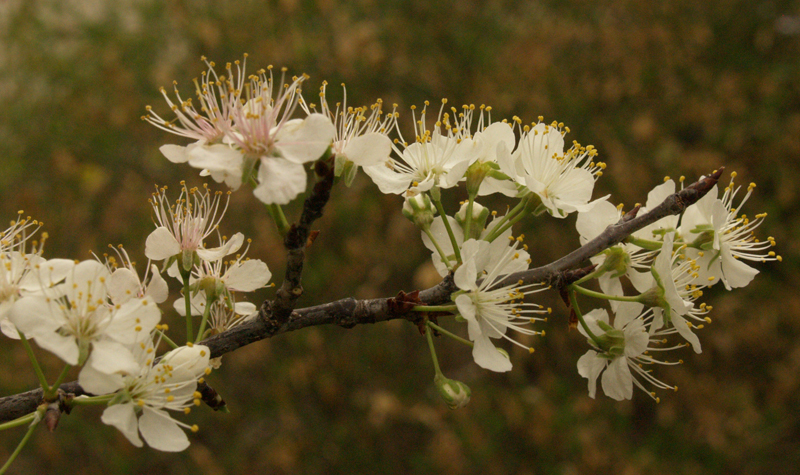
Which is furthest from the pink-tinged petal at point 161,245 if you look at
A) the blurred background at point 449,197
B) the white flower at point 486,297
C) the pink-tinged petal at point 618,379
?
the blurred background at point 449,197

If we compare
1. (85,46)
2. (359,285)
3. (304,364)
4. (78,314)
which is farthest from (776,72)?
(85,46)

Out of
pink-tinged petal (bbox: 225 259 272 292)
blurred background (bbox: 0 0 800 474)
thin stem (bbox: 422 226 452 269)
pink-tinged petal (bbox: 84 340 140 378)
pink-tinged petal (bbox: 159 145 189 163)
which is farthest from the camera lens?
blurred background (bbox: 0 0 800 474)

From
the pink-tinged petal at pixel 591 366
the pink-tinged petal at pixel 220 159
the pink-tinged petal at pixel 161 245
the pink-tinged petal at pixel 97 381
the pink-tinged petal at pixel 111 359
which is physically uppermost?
the pink-tinged petal at pixel 591 366

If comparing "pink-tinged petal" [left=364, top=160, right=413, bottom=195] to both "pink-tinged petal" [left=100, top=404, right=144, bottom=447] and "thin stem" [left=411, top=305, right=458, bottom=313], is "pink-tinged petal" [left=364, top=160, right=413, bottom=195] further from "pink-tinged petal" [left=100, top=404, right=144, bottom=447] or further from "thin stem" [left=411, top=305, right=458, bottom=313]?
"pink-tinged petal" [left=100, top=404, right=144, bottom=447]

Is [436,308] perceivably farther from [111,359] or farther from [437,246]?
[111,359]

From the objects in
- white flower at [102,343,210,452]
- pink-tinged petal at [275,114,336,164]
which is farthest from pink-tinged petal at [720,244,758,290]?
white flower at [102,343,210,452]

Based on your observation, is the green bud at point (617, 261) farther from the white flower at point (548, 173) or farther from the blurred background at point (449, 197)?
the blurred background at point (449, 197)
